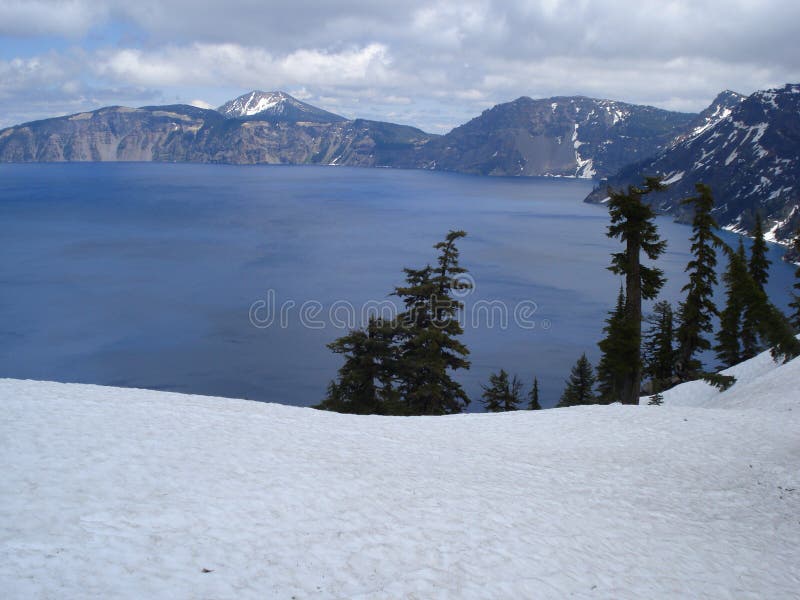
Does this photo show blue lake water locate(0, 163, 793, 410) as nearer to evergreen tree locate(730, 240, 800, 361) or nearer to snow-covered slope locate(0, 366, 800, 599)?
evergreen tree locate(730, 240, 800, 361)

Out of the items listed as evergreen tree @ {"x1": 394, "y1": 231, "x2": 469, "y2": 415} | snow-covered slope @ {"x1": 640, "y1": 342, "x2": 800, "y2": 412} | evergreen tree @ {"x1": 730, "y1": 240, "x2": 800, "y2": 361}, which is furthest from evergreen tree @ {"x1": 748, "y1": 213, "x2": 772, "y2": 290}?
evergreen tree @ {"x1": 394, "y1": 231, "x2": 469, "y2": 415}

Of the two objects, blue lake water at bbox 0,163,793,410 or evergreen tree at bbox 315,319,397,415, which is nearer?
evergreen tree at bbox 315,319,397,415

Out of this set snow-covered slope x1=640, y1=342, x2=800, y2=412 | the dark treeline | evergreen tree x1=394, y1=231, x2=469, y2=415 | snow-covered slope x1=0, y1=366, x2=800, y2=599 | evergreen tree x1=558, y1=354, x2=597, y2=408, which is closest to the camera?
snow-covered slope x1=0, y1=366, x2=800, y2=599

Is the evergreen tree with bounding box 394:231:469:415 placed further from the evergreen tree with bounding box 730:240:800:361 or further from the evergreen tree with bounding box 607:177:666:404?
the evergreen tree with bounding box 730:240:800:361

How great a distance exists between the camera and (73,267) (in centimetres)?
9562

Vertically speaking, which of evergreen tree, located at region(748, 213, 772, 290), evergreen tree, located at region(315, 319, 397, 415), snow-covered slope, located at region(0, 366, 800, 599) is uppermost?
evergreen tree, located at region(748, 213, 772, 290)

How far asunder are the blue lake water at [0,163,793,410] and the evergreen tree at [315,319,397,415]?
2251cm

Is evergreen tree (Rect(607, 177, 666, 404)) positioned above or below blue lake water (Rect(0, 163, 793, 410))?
above

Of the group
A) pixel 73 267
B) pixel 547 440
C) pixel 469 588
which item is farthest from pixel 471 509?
pixel 73 267

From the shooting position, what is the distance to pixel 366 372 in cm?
2991

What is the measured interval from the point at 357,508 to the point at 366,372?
20.3m

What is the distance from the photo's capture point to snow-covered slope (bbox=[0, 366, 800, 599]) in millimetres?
7277

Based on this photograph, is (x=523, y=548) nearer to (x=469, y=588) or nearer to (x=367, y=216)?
(x=469, y=588)

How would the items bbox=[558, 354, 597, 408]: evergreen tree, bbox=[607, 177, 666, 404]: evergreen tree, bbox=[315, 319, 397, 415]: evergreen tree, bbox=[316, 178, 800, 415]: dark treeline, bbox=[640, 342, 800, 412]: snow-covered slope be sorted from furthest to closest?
bbox=[558, 354, 597, 408]: evergreen tree → bbox=[315, 319, 397, 415]: evergreen tree → bbox=[316, 178, 800, 415]: dark treeline → bbox=[607, 177, 666, 404]: evergreen tree → bbox=[640, 342, 800, 412]: snow-covered slope
